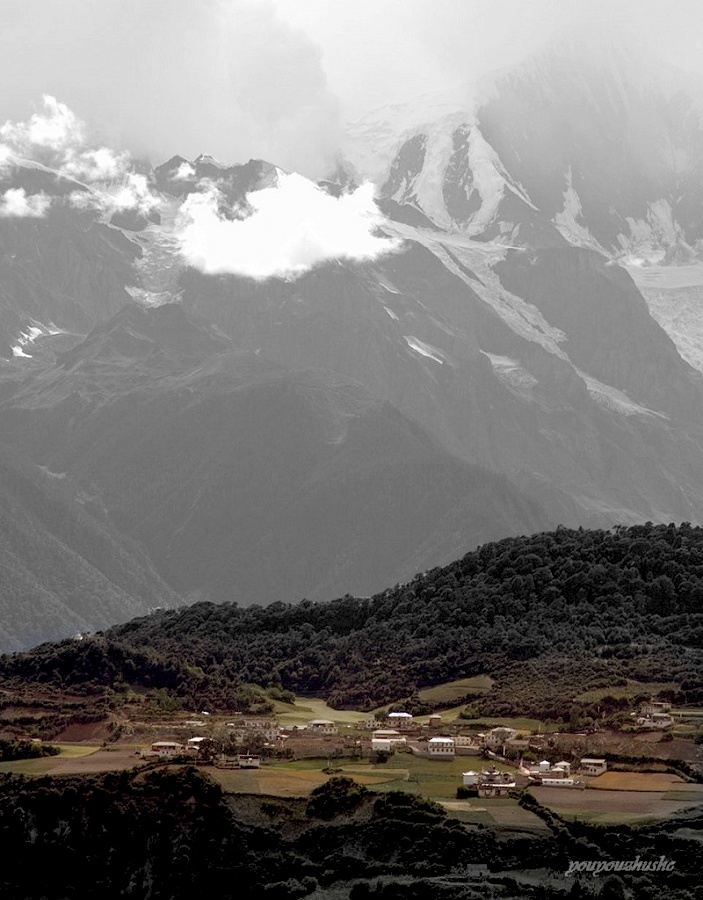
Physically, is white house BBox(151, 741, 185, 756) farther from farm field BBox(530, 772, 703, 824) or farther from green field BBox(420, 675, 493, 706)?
green field BBox(420, 675, 493, 706)

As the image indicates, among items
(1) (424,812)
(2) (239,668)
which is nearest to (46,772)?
(1) (424,812)

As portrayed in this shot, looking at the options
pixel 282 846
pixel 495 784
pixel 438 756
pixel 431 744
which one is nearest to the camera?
pixel 282 846

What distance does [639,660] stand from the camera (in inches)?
6644

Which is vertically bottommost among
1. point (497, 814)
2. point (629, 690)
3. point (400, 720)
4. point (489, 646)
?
point (497, 814)

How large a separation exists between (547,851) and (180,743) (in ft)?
102

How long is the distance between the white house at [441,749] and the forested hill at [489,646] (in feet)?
55.5

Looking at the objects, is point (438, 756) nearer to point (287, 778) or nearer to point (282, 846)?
point (287, 778)

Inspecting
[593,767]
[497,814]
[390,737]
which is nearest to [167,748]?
[390,737]

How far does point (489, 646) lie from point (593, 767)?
47699mm

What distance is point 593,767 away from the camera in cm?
13188

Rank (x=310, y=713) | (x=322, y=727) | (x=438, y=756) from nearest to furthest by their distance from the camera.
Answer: (x=438, y=756), (x=322, y=727), (x=310, y=713)

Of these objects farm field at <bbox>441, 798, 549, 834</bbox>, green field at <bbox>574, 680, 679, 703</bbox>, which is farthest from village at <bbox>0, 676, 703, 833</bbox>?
green field at <bbox>574, 680, 679, 703</bbox>

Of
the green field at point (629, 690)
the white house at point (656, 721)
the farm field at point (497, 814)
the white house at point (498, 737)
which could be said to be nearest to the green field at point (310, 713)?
the white house at point (498, 737)

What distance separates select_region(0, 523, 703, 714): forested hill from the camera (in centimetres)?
16862
